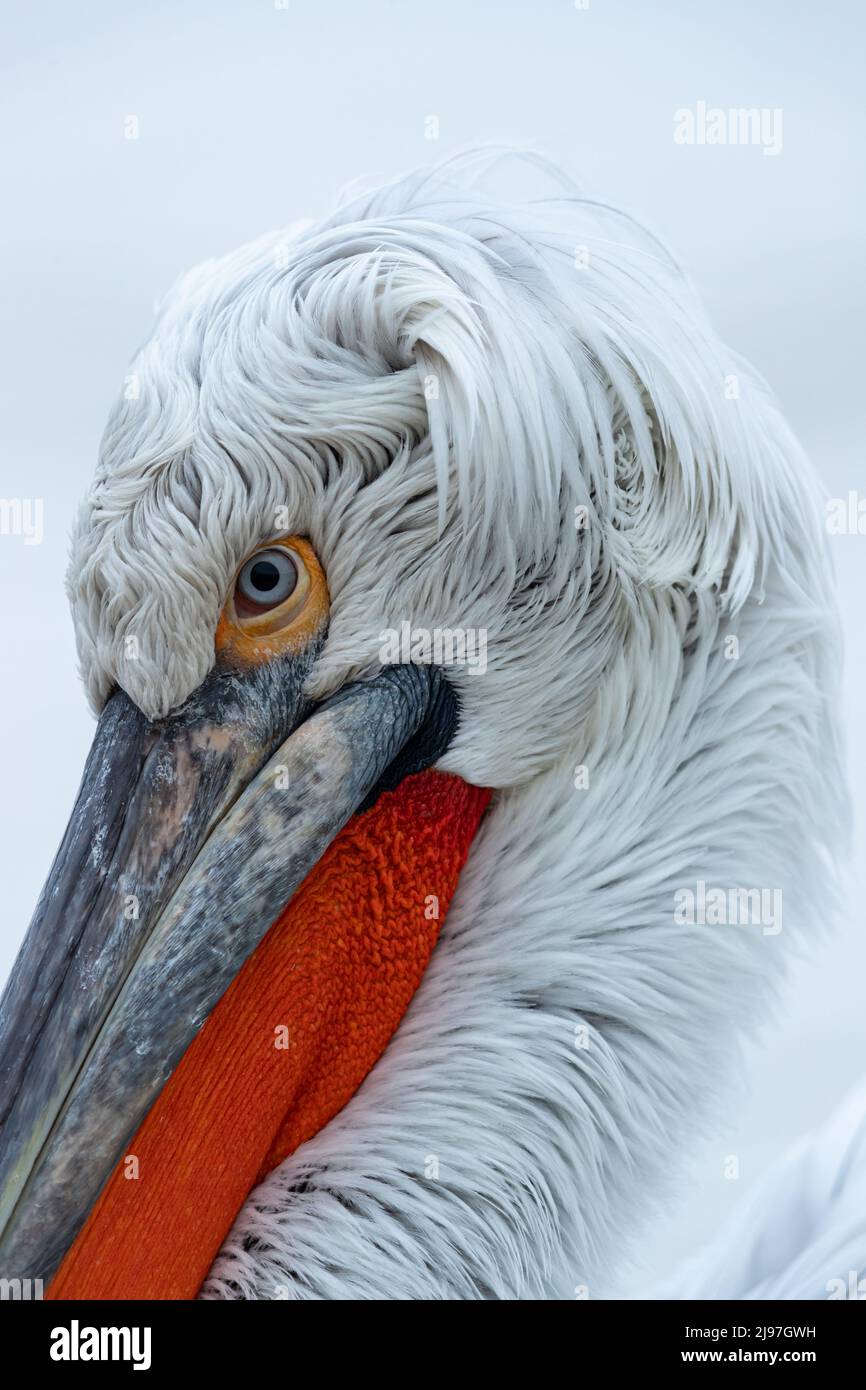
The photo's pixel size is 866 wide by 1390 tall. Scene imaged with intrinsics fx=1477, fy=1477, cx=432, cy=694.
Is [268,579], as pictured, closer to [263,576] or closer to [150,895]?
[263,576]

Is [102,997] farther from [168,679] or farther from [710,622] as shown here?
[710,622]

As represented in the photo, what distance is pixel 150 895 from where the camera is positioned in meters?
1.82

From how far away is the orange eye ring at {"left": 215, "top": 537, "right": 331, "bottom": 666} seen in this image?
183 centimetres

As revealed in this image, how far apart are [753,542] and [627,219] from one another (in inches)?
19.6

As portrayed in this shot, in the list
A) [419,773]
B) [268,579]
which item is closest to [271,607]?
[268,579]

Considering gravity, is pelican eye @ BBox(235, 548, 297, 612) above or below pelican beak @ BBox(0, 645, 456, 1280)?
above

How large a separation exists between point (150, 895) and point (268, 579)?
42cm

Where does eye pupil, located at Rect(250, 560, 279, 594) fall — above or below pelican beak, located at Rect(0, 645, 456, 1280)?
above

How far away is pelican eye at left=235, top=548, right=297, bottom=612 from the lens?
72.2 inches

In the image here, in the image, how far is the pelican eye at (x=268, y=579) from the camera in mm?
1833

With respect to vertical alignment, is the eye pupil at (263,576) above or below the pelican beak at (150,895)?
above

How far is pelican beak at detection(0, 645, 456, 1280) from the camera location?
1781mm

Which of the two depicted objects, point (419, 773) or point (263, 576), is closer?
point (263, 576)
